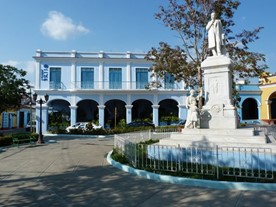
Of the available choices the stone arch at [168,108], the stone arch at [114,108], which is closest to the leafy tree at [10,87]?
the stone arch at [114,108]

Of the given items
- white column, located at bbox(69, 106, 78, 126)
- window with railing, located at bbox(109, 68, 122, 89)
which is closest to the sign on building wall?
white column, located at bbox(69, 106, 78, 126)

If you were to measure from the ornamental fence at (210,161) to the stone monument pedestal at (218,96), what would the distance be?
2259 millimetres

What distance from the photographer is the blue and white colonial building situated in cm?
2898

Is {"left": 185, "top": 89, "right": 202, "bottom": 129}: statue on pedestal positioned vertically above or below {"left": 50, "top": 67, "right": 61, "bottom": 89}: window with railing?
below

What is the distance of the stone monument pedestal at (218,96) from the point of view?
32.8 ft

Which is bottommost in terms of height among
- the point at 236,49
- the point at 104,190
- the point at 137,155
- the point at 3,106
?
the point at 104,190

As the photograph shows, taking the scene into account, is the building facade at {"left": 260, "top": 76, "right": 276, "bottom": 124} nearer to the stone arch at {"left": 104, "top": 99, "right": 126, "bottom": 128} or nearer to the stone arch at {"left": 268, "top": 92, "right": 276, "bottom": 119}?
the stone arch at {"left": 268, "top": 92, "right": 276, "bottom": 119}

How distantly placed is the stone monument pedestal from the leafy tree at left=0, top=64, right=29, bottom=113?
14.5 meters

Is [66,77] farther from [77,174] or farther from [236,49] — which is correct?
[77,174]

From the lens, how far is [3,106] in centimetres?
1920

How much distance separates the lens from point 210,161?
7.71 metres

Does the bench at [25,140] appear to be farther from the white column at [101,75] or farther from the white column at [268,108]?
the white column at [268,108]

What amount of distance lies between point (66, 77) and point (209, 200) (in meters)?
26.5

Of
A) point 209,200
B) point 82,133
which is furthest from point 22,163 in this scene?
point 82,133
